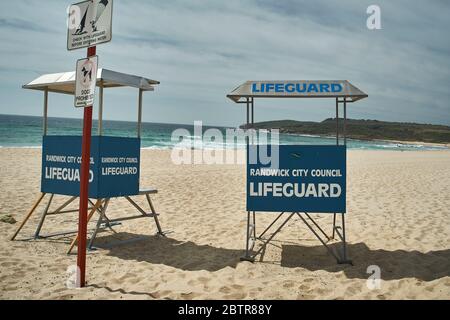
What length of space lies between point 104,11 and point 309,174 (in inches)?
121

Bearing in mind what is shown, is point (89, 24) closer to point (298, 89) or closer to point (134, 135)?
point (298, 89)

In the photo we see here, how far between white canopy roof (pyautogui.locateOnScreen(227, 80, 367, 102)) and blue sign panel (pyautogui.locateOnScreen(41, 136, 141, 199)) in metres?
1.88

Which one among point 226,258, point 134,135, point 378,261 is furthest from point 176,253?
point 134,135

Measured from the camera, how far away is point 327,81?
4672 mm

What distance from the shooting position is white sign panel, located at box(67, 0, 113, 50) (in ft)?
11.6

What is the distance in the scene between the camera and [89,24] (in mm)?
3652

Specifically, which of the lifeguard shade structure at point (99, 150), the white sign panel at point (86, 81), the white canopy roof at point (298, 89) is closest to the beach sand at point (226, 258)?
the lifeguard shade structure at point (99, 150)

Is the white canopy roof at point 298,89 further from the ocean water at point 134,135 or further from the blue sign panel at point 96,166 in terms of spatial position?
the ocean water at point 134,135

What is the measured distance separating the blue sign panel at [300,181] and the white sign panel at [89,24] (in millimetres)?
2265

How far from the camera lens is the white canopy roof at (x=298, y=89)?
461 centimetres

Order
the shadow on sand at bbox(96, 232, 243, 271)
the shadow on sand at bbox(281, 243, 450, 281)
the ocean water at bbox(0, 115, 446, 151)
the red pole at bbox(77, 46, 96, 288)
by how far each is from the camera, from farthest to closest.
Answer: the ocean water at bbox(0, 115, 446, 151)
the shadow on sand at bbox(96, 232, 243, 271)
the shadow on sand at bbox(281, 243, 450, 281)
the red pole at bbox(77, 46, 96, 288)

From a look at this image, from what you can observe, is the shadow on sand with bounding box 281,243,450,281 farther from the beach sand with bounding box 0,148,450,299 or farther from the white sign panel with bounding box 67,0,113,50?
the white sign panel with bounding box 67,0,113,50

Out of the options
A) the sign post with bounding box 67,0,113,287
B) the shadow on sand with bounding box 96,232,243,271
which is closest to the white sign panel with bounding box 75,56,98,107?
the sign post with bounding box 67,0,113,287

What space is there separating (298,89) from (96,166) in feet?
9.51
